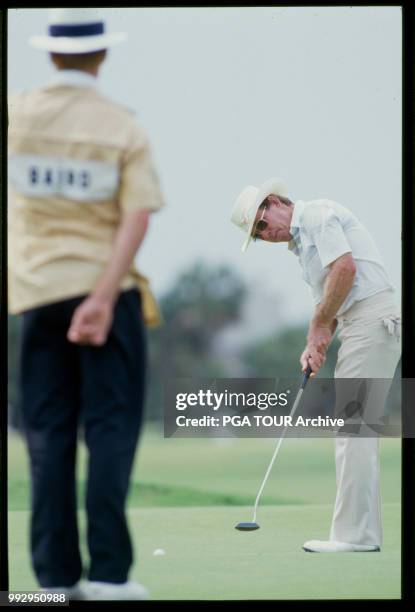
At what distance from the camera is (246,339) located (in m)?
5.02

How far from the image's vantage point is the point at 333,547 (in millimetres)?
4938

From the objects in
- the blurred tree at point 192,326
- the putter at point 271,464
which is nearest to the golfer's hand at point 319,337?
the putter at point 271,464

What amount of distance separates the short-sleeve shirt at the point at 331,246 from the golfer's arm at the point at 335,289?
2 cm

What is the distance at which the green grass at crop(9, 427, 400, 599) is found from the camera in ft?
15.5

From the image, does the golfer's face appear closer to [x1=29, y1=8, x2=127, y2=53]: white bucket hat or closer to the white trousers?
the white trousers

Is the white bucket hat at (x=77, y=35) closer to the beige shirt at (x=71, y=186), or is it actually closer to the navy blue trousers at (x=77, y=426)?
the beige shirt at (x=71, y=186)

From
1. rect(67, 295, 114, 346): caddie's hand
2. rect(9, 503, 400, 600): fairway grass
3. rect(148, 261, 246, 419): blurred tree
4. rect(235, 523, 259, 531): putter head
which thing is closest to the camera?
rect(67, 295, 114, 346): caddie's hand

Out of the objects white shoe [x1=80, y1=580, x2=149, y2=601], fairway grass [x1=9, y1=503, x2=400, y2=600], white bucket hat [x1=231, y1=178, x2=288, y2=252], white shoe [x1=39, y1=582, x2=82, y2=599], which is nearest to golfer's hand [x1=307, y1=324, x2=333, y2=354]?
white bucket hat [x1=231, y1=178, x2=288, y2=252]

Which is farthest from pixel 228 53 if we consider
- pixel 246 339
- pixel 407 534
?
pixel 407 534

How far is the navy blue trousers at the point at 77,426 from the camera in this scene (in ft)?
13.4

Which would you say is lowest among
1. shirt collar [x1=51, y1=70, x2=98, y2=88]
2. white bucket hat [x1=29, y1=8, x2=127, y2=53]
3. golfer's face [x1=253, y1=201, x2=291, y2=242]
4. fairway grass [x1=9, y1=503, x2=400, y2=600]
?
fairway grass [x1=9, y1=503, x2=400, y2=600]

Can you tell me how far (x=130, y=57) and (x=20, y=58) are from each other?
0.42m

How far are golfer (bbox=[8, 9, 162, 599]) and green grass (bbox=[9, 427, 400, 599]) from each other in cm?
30
